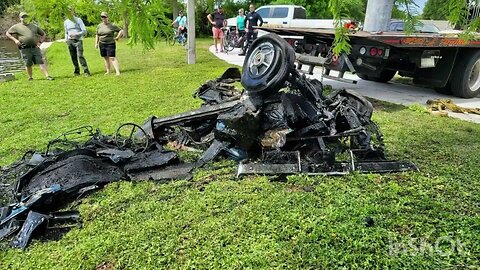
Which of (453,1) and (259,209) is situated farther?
(259,209)

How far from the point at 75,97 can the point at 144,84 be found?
6.11ft

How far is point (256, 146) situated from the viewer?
4.31 metres

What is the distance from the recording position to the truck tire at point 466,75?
809 cm

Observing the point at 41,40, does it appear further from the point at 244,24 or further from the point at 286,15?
the point at 286,15

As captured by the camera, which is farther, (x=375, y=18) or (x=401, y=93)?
(x=401, y=93)

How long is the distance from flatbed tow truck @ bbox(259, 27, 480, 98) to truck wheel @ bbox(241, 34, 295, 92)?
2.75 m

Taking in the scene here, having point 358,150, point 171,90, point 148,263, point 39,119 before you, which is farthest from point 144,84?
point 148,263

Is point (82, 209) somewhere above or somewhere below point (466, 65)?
below

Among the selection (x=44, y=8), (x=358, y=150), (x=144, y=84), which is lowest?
(x=144, y=84)

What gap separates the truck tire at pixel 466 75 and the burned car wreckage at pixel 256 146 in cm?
484

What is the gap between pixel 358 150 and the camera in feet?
13.5

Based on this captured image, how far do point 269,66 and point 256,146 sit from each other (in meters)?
0.92

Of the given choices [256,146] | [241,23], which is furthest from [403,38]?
[241,23]

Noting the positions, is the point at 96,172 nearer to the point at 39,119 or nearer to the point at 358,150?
the point at 358,150
